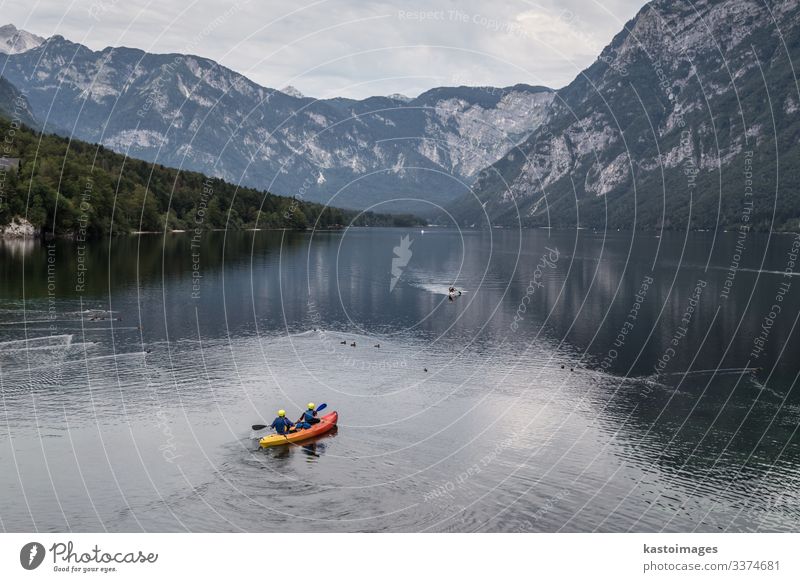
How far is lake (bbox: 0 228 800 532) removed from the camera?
47.1m

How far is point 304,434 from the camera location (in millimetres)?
58562

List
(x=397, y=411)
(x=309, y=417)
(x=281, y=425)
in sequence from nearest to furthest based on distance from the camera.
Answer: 1. (x=281, y=425)
2. (x=309, y=417)
3. (x=397, y=411)

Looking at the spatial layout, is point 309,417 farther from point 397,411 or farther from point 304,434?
point 397,411

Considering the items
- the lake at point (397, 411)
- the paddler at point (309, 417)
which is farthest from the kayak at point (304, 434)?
the lake at point (397, 411)

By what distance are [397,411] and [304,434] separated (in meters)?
11.6

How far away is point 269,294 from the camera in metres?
135

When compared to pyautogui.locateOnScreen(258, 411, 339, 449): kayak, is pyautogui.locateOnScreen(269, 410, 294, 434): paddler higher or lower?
higher

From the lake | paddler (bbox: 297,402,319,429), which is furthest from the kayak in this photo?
the lake

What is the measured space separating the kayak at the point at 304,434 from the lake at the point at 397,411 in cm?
70

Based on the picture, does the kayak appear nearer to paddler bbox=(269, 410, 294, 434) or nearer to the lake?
paddler bbox=(269, 410, 294, 434)

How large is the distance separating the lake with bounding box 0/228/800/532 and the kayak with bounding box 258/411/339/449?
703 mm

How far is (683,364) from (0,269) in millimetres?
118328

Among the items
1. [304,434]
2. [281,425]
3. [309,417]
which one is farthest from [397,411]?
[281,425]

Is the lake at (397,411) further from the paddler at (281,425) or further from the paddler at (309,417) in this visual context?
the paddler at (309,417)
